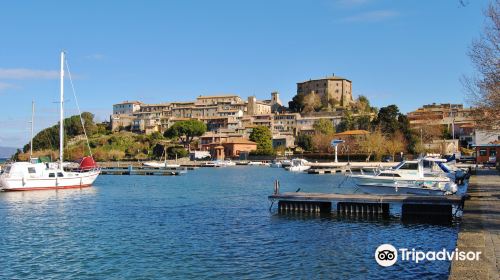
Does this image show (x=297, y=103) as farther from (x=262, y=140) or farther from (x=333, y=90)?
(x=262, y=140)

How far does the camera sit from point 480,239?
14.0m

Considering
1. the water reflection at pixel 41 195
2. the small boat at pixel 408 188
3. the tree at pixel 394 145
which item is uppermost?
the tree at pixel 394 145

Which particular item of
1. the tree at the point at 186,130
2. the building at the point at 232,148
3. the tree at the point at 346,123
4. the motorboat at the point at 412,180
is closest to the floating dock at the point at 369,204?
the motorboat at the point at 412,180

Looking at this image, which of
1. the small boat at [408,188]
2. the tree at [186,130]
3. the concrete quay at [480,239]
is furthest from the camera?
the tree at [186,130]

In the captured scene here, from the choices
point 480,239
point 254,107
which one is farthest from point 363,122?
point 480,239

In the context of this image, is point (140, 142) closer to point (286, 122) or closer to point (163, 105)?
point (163, 105)

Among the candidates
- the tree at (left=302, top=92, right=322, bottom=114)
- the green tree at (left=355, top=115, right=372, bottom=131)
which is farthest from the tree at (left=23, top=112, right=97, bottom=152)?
the green tree at (left=355, top=115, right=372, bottom=131)

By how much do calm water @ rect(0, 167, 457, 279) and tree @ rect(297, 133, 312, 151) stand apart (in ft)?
341

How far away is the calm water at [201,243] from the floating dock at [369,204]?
1.30 m

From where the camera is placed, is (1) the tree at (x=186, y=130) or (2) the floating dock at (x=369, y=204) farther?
(1) the tree at (x=186, y=130)

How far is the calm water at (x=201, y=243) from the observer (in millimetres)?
17281

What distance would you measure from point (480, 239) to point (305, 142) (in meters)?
125

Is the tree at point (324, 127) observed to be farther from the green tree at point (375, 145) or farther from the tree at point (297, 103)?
the tree at point (297, 103)

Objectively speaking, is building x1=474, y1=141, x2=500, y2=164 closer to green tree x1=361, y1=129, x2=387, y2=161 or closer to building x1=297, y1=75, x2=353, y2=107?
green tree x1=361, y1=129, x2=387, y2=161
